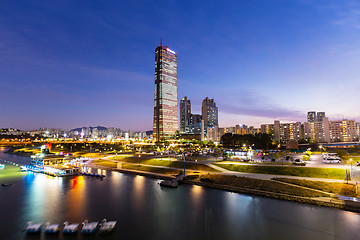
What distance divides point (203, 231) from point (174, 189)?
46.7 ft

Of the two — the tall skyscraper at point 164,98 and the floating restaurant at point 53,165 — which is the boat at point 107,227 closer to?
the floating restaurant at point 53,165

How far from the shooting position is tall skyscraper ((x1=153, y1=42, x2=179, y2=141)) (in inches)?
6594

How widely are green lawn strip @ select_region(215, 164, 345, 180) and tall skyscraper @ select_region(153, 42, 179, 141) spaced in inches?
5084

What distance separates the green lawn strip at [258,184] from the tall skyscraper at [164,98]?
432 ft

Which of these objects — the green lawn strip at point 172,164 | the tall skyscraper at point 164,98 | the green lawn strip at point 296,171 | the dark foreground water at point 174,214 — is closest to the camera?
the dark foreground water at point 174,214

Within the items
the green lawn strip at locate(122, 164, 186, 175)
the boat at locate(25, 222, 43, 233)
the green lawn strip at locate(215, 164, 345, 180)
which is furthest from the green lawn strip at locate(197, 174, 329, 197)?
the boat at locate(25, 222, 43, 233)

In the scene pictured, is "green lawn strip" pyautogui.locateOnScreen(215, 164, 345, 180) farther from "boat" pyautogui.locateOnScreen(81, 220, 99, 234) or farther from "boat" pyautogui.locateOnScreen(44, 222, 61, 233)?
"boat" pyautogui.locateOnScreen(44, 222, 61, 233)

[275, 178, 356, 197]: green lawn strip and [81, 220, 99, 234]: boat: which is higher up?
[275, 178, 356, 197]: green lawn strip

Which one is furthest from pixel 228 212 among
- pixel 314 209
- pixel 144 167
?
pixel 144 167

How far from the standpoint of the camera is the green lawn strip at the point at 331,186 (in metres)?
24.8

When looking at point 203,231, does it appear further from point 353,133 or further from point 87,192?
point 353,133

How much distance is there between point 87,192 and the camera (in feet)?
112

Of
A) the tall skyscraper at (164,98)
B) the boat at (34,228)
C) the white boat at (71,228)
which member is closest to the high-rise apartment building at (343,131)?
the tall skyscraper at (164,98)

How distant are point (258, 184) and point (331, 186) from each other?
349 inches
